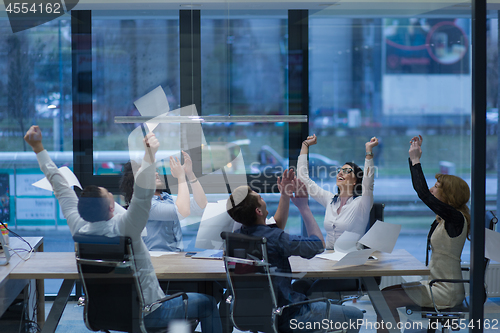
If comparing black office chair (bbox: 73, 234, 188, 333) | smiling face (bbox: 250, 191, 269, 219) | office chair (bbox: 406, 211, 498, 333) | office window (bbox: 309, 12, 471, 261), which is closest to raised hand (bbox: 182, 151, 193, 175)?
smiling face (bbox: 250, 191, 269, 219)

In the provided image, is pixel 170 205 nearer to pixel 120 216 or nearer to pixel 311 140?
A: pixel 120 216

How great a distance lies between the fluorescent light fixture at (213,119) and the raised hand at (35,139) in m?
0.40

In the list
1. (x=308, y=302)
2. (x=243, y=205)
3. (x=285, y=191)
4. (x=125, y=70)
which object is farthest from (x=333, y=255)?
(x=125, y=70)

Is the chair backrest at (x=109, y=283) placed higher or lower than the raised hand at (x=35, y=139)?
lower

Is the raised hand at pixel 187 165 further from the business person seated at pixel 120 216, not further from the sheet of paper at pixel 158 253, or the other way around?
the sheet of paper at pixel 158 253

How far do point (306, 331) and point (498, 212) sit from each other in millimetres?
1488

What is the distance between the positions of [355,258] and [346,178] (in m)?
0.46

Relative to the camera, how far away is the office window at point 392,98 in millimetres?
2535

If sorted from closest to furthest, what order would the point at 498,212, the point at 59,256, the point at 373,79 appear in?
the point at 59,256 → the point at 373,79 → the point at 498,212

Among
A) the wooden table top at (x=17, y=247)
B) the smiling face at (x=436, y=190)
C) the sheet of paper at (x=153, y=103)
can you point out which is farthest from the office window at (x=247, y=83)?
the wooden table top at (x=17, y=247)

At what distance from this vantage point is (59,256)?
2270mm

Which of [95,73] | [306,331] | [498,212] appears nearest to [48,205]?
[95,73]

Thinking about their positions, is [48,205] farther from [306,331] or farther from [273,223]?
[306,331]

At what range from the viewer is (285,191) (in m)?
2.50
